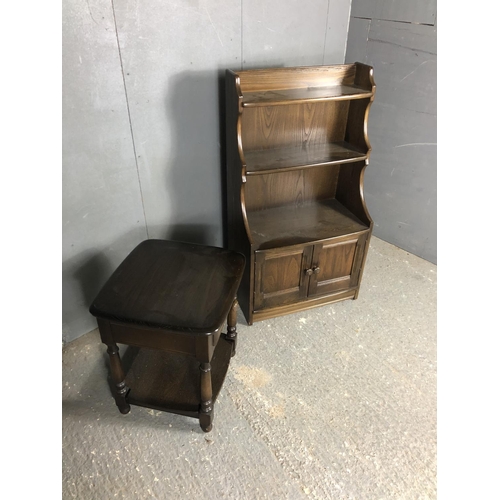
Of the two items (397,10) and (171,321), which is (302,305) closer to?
(171,321)

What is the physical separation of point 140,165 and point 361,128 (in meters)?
1.08

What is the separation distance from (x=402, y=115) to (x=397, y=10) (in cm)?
55

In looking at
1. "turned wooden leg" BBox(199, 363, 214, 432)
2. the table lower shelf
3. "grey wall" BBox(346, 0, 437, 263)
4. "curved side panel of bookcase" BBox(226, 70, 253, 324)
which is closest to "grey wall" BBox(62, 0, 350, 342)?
"curved side panel of bookcase" BBox(226, 70, 253, 324)

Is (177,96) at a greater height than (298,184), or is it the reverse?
(177,96)

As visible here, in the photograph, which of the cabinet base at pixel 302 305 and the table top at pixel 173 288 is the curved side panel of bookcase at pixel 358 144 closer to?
the cabinet base at pixel 302 305

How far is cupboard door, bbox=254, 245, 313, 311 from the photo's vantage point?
1.92m

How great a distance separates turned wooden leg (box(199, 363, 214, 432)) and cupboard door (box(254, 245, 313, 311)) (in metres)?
0.55

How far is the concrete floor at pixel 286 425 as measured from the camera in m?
1.47

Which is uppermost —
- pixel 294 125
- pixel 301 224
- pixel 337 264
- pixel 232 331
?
pixel 294 125

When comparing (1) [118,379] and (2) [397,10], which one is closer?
(1) [118,379]

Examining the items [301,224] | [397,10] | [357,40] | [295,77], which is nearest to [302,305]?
[301,224]

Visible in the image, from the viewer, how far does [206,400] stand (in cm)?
155

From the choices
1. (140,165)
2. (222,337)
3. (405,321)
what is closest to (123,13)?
(140,165)

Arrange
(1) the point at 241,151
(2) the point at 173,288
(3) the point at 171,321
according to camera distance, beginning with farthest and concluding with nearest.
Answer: (1) the point at 241,151
(2) the point at 173,288
(3) the point at 171,321
